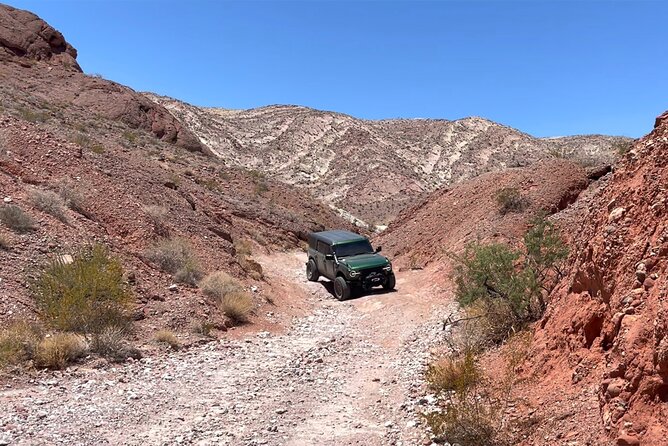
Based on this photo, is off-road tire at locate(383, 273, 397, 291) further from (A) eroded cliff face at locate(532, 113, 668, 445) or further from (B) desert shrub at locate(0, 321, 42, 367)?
(B) desert shrub at locate(0, 321, 42, 367)

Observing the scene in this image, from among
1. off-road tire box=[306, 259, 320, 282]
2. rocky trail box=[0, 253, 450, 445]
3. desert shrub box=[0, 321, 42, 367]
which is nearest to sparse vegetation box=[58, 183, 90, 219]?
desert shrub box=[0, 321, 42, 367]

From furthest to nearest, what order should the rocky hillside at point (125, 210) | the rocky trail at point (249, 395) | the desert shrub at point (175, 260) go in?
the desert shrub at point (175, 260)
the rocky hillside at point (125, 210)
the rocky trail at point (249, 395)

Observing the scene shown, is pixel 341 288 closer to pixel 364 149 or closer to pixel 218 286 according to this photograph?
pixel 218 286

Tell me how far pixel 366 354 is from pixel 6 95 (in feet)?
101

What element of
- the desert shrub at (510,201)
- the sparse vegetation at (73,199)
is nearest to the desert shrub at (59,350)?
the sparse vegetation at (73,199)

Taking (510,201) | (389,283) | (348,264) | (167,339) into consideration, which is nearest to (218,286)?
(167,339)

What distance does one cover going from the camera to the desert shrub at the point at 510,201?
56.8ft

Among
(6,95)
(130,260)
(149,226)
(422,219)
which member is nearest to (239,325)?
(130,260)

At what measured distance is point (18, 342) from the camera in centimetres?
803

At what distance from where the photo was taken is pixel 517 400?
5723 millimetres

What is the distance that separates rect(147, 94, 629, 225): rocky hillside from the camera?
62312 mm

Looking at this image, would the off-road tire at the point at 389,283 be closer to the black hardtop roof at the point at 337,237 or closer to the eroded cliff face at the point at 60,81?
the black hardtop roof at the point at 337,237

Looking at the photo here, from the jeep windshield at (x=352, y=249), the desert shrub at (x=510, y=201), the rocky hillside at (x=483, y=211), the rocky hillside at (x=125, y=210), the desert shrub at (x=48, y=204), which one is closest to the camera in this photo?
the rocky hillside at (x=125, y=210)

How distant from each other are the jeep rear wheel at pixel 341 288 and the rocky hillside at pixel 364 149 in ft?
126
